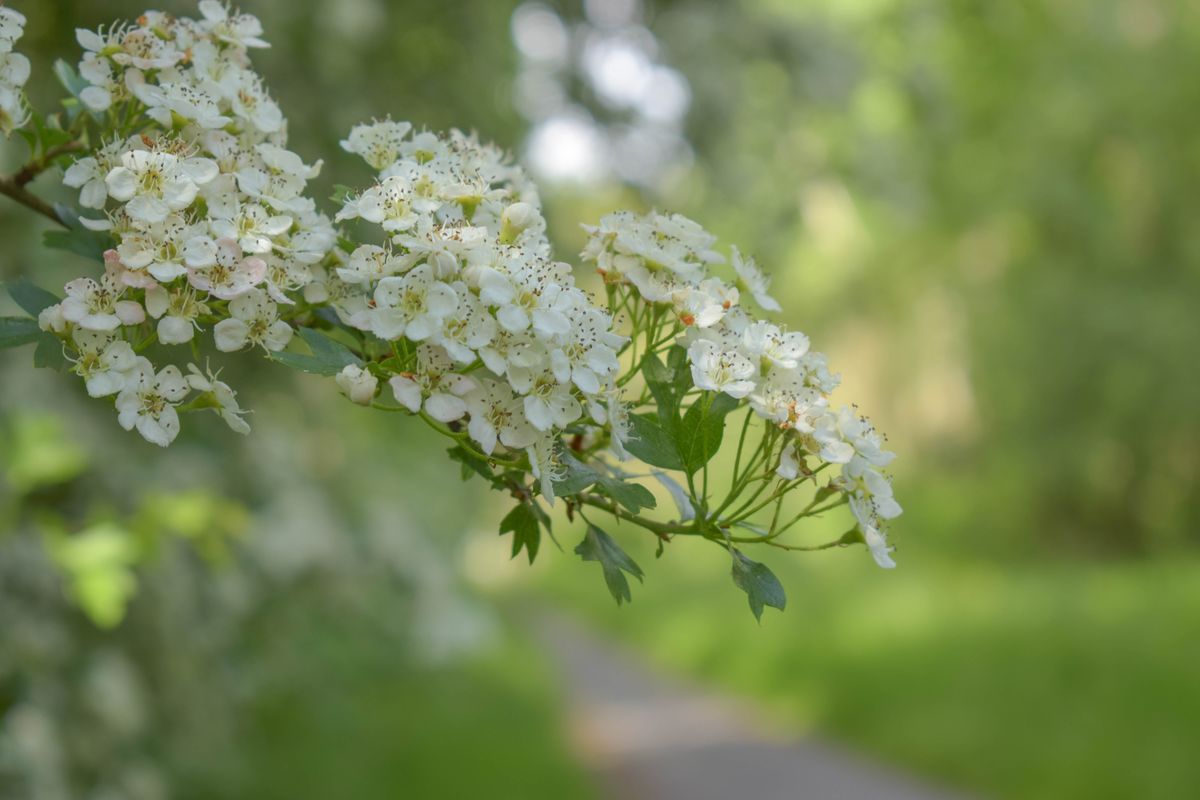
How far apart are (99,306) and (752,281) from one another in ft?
2.07

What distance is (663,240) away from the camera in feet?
3.90

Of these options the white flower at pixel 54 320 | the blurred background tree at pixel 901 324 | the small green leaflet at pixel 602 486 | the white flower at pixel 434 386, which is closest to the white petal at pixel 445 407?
the white flower at pixel 434 386

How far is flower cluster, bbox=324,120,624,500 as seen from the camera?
965 mm

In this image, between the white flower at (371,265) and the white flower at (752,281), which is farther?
the white flower at (752,281)

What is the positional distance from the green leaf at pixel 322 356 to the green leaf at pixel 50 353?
0.68ft

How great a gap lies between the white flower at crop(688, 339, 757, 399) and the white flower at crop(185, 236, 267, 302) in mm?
371

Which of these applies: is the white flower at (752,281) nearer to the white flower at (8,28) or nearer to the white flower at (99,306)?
the white flower at (99,306)

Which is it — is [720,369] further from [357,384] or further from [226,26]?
[226,26]

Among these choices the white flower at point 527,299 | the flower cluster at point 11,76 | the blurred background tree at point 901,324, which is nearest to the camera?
the white flower at point 527,299

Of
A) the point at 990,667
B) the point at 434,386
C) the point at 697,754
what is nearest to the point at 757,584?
the point at 434,386

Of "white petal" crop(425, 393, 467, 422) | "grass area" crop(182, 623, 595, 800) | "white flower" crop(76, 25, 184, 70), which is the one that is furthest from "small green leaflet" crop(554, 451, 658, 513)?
"grass area" crop(182, 623, 595, 800)

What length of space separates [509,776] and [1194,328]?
9.52m

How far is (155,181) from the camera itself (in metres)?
1.03

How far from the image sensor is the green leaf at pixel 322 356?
1.01 meters
